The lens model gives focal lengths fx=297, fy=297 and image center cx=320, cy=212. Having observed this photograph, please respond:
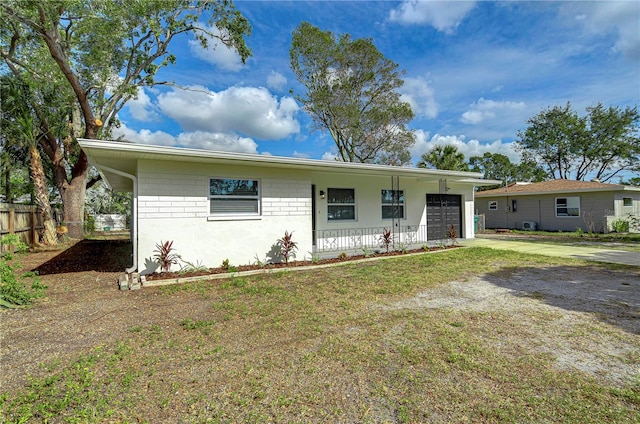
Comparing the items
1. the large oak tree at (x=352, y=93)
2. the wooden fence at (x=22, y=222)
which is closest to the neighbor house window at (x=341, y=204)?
the wooden fence at (x=22, y=222)

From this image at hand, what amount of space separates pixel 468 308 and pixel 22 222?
50.0ft

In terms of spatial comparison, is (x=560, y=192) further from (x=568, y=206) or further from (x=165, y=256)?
(x=165, y=256)

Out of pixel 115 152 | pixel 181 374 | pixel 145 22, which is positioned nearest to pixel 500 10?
pixel 115 152

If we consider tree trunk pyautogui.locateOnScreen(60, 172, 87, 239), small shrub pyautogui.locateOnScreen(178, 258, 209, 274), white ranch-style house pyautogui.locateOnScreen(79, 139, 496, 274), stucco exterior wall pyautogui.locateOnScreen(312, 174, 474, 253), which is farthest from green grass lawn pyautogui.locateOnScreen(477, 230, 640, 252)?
tree trunk pyautogui.locateOnScreen(60, 172, 87, 239)

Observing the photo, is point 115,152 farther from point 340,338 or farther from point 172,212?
point 340,338

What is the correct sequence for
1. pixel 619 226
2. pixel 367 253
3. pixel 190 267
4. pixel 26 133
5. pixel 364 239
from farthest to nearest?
1. pixel 619 226
2. pixel 26 133
3. pixel 364 239
4. pixel 367 253
5. pixel 190 267

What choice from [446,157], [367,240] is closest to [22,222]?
[367,240]

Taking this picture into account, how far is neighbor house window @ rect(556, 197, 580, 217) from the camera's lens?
705 inches

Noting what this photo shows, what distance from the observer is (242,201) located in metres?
7.74

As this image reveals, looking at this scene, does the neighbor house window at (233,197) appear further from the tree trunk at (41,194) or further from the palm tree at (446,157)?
the palm tree at (446,157)

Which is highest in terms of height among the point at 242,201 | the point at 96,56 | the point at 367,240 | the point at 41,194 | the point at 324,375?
the point at 96,56

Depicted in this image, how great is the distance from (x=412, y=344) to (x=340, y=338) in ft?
2.66

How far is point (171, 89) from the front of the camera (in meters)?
15.6

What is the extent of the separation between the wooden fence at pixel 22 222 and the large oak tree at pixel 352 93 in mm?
15736
